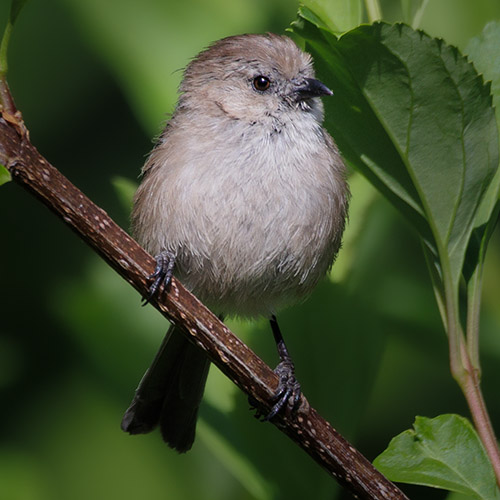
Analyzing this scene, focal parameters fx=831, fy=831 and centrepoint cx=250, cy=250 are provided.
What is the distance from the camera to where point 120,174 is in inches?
118

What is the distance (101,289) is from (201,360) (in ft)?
1.63

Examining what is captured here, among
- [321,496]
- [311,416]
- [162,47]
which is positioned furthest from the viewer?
[162,47]

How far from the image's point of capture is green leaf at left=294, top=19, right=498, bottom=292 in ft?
5.88

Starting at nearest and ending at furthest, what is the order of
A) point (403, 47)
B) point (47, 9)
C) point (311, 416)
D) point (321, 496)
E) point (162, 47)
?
1. point (403, 47)
2. point (311, 416)
3. point (321, 496)
4. point (162, 47)
5. point (47, 9)

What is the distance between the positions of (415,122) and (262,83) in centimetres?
93

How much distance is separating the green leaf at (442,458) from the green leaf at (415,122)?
0.37m

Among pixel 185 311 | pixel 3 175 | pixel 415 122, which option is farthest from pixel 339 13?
pixel 3 175

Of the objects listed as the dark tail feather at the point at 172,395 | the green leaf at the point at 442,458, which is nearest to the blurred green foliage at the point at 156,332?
the dark tail feather at the point at 172,395

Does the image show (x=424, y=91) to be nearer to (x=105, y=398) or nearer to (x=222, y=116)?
(x=222, y=116)

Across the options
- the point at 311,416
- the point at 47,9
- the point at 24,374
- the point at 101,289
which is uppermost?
the point at 47,9

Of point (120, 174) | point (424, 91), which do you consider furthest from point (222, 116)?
point (424, 91)

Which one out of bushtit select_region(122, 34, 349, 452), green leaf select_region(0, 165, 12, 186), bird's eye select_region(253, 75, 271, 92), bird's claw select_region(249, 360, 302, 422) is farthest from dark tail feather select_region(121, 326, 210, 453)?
green leaf select_region(0, 165, 12, 186)

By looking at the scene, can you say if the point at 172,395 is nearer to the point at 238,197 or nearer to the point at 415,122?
the point at 238,197

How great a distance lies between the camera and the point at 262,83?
270cm
